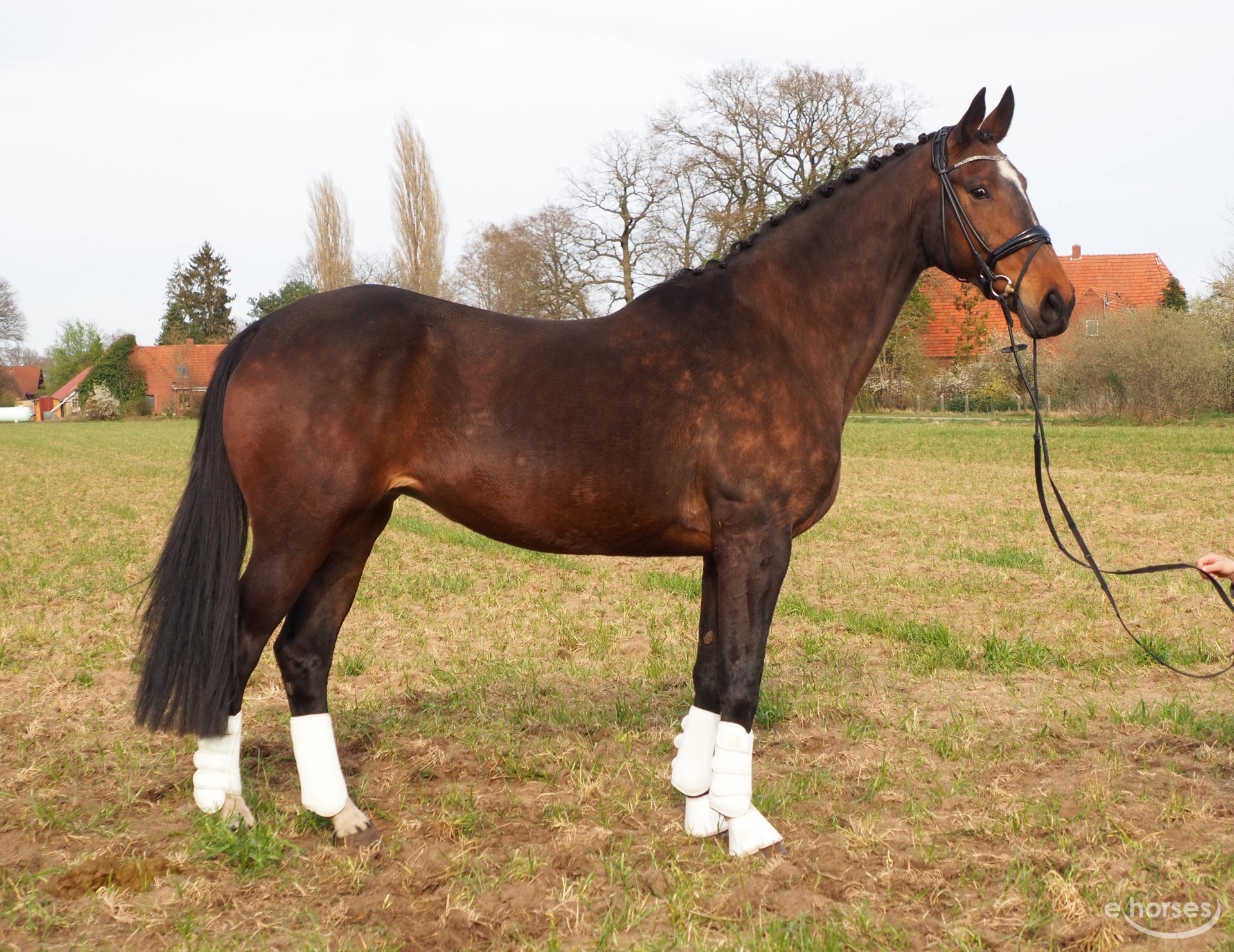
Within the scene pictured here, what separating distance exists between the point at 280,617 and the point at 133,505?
13.3m

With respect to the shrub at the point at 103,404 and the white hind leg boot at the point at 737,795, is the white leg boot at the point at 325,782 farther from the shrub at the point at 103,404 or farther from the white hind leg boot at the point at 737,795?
the shrub at the point at 103,404

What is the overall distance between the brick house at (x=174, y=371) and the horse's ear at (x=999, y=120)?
6498cm

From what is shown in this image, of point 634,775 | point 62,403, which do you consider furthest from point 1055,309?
point 62,403

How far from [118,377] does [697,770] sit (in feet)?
243

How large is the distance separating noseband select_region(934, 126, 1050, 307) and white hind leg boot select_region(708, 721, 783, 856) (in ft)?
6.65

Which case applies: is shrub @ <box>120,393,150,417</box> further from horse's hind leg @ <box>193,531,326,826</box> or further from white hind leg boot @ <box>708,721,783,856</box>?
white hind leg boot @ <box>708,721,783,856</box>

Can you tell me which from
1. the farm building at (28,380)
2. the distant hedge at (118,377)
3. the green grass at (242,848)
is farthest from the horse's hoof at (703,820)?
the farm building at (28,380)

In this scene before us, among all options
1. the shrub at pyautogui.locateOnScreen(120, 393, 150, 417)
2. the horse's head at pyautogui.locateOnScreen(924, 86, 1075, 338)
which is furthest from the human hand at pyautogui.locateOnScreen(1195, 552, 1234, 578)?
the shrub at pyautogui.locateOnScreen(120, 393, 150, 417)

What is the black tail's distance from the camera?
3693 millimetres

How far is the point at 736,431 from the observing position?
3.73 m

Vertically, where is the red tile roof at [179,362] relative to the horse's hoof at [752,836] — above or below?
above

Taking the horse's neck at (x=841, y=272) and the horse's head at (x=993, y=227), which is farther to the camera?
the horse's neck at (x=841, y=272)

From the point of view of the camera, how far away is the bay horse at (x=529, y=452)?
3668mm

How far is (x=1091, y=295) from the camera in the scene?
165 feet
